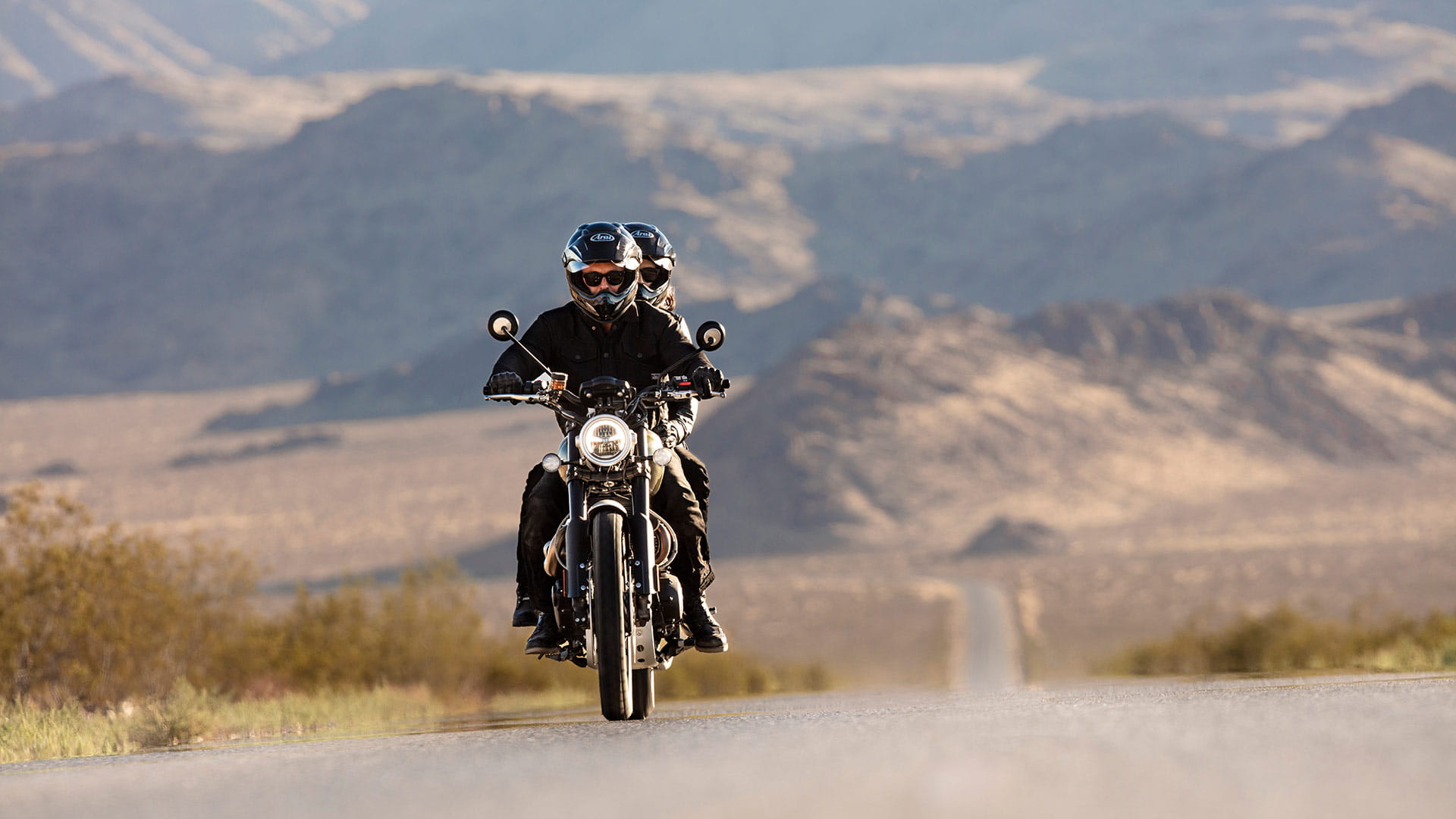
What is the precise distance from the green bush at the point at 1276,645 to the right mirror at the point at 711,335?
12168 millimetres

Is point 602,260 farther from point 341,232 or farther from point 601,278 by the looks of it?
point 341,232

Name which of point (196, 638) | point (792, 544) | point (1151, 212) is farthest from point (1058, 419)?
point (1151, 212)

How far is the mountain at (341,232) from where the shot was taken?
12431 centimetres

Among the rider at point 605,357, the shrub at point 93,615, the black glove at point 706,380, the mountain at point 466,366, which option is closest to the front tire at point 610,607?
the rider at point 605,357

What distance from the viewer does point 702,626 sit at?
9922mm

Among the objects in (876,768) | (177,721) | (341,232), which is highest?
(341,232)

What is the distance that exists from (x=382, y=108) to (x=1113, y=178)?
56018 millimetres

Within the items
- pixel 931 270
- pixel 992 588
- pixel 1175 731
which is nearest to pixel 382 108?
pixel 931 270

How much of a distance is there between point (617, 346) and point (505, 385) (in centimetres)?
82

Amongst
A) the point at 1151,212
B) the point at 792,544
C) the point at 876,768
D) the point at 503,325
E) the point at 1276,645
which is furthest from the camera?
the point at 1151,212

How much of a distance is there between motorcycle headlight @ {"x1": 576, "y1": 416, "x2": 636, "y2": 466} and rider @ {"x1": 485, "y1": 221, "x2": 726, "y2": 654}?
0.64 metres

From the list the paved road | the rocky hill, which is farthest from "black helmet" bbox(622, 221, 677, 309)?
the rocky hill

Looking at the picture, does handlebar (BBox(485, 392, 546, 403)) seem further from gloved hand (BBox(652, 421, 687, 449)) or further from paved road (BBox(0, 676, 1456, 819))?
paved road (BBox(0, 676, 1456, 819))

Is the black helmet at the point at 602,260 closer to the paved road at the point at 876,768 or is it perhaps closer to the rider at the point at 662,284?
the rider at the point at 662,284
